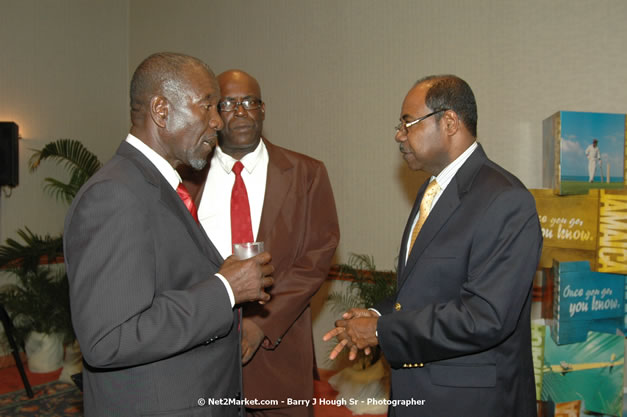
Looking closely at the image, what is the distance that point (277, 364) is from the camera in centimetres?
241

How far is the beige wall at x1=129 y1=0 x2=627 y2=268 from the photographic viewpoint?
3.67m

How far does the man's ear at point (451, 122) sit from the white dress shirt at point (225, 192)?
1018mm

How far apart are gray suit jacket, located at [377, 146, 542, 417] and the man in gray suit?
1.72ft

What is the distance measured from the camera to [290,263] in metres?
2.52

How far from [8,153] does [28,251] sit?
1.11 m

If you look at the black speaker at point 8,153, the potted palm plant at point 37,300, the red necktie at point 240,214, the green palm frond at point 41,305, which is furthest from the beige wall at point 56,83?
the red necktie at point 240,214

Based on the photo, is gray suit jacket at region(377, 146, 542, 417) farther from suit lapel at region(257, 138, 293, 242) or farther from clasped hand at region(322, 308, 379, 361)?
suit lapel at region(257, 138, 293, 242)

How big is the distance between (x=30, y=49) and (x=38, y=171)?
52.7 inches

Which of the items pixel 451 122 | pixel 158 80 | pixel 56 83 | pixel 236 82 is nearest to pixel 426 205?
pixel 451 122

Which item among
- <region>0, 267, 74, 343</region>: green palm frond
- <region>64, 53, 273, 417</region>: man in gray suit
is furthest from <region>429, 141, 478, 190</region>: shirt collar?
<region>0, 267, 74, 343</region>: green palm frond

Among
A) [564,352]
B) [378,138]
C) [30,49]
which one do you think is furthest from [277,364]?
[30,49]

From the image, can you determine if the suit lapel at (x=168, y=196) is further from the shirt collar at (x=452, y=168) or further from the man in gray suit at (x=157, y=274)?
the shirt collar at (x=452, y=168)

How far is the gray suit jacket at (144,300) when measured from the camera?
128 centimetres

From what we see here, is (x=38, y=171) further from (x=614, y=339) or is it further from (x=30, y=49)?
(x=614, y=339)
